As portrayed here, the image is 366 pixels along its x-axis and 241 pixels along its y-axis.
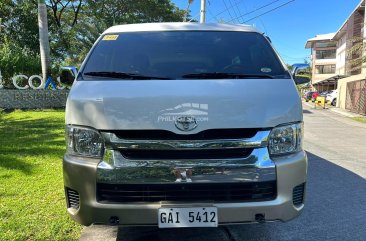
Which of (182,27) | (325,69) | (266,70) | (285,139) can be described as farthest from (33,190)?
(325,69)

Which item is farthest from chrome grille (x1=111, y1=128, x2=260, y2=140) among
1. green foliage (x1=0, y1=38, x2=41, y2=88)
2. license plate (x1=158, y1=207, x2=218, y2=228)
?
green foliage (x1=0, y1=38, x2=41, y2=88)

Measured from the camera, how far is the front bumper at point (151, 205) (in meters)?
2.80

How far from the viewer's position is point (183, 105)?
287cm

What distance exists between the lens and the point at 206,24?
14.3ft

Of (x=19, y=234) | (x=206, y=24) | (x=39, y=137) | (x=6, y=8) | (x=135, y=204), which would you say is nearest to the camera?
(x=135, y=204)

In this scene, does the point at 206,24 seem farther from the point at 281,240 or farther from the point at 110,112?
the point at 281,240

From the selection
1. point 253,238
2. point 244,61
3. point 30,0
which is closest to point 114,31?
point 244,61

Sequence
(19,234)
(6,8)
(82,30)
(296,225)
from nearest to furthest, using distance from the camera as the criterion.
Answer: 1. (19,234)
2. (296,225)
3. (82,30)
4. (6,8)

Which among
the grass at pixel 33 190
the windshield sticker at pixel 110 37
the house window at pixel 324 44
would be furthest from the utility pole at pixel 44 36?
the house window at pixel 324 44

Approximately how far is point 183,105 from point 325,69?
7316 centimetres

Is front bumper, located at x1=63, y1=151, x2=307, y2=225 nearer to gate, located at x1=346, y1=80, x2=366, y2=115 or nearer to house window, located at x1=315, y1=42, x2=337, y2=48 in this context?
gate, located at x1=346, y1=80, x2=366, y2=115

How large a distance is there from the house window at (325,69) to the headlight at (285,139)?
70.7 m

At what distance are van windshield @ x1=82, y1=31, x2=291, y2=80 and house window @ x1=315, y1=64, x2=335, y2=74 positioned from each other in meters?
69.8

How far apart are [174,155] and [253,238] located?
146cm
